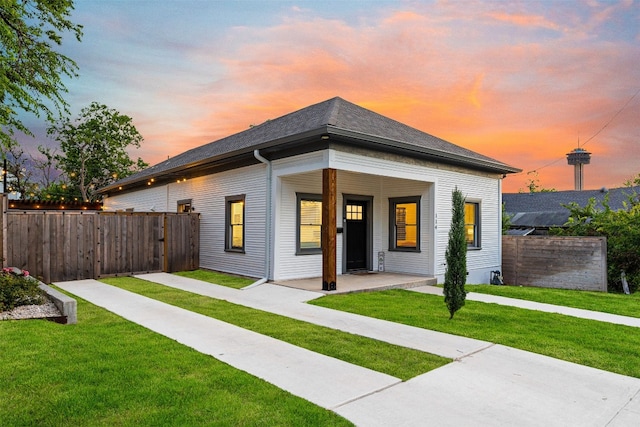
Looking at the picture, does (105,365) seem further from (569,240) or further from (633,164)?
(633,164)

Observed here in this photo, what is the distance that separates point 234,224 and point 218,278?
66.7 inches

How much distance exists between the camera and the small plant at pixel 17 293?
605 centimetres

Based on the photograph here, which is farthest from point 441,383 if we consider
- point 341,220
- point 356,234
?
point 356,234

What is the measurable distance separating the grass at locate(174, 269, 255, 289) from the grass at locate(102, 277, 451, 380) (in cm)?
193

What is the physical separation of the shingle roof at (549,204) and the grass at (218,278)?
18.1m

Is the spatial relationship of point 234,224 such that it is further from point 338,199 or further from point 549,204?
point 549,204

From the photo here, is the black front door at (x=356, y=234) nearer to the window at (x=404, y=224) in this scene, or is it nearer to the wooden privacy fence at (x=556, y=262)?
the window at (x=404, y=224)

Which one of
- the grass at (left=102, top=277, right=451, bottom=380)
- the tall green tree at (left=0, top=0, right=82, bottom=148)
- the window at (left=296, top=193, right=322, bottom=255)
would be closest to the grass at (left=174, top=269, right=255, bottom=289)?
the window at (left=296, top=193, right=322, bottom=255)

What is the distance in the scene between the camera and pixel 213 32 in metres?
13.1

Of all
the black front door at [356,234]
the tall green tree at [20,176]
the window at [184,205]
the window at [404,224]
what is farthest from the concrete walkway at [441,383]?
the tall green tree at [20,176]

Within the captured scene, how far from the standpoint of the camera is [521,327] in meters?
6.05

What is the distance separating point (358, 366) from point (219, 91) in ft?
48.7

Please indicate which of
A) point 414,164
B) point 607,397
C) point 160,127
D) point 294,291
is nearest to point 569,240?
point 414,164

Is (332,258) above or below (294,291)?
above
